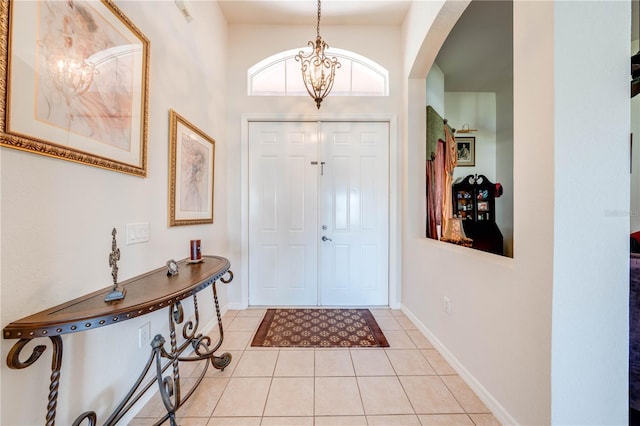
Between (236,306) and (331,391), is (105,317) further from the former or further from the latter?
(236,306)

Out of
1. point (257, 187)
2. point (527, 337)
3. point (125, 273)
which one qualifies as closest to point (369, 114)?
point (257, 187)

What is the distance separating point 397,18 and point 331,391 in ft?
12.4

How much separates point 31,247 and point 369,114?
2937mm

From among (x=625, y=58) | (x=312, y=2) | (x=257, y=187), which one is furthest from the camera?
(x=257, y=187)

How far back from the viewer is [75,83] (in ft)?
3.49

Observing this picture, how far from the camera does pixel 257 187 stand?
2.89 m

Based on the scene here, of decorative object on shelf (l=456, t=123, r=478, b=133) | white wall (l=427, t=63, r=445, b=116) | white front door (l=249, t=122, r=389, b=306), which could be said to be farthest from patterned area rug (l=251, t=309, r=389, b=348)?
decorative object on shelf (l=456, t=123, r=478, b=133)

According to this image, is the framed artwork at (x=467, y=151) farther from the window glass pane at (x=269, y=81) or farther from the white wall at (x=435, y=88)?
the window glass pane at (x=269, y=81)

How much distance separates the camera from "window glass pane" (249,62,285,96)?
293 centimetres

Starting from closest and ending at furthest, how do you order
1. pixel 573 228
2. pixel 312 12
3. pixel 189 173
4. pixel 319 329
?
1. pixel 573 228
2. pixel 189 173
3. pixel 319 329
4. pixel 312 12

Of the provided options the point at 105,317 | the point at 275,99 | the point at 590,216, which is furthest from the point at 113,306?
the point at 275,99

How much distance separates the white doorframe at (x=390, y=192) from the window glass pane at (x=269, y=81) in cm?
35

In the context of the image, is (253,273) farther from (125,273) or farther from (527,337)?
(527,337)

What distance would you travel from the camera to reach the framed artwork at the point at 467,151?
Answer: 410cm
